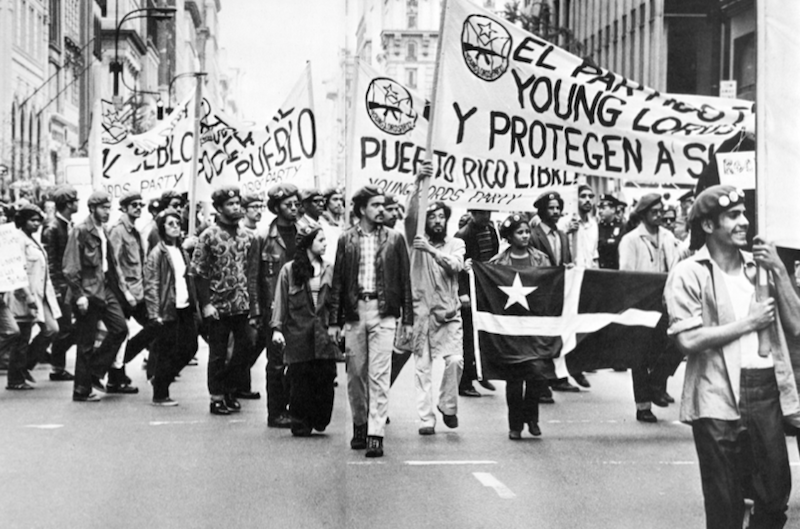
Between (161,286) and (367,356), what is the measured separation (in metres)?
3.15

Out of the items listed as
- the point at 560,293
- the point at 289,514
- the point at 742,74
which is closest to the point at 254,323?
the point at 560,293

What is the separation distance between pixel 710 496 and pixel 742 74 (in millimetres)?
30432

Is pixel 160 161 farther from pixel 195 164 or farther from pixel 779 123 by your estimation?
pixel 779 123

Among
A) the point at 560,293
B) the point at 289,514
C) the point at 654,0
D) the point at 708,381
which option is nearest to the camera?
the point at 708,381

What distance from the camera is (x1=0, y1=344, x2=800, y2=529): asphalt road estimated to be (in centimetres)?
736

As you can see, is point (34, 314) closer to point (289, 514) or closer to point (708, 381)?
point (289, 514)

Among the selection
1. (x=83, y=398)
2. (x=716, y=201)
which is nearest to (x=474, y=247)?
(x=83, y=398)

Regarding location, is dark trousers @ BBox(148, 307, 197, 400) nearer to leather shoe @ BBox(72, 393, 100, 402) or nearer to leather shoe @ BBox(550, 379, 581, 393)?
leather shoe @ BBox(72, 393, 100, 402)

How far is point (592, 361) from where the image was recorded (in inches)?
421

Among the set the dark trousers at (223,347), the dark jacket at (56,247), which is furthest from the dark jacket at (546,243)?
the dark jacket at (56,247)

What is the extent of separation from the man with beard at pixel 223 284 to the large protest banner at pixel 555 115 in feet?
8.45

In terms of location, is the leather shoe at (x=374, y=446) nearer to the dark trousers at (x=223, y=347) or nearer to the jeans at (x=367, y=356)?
the jeans at (x=367, y=356)

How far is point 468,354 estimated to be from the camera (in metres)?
13.4

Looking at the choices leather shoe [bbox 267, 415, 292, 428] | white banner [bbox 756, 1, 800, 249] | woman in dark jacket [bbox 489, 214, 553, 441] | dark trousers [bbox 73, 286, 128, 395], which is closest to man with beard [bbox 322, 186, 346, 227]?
dark trousers [bbox 73, 286, 128, 395]
